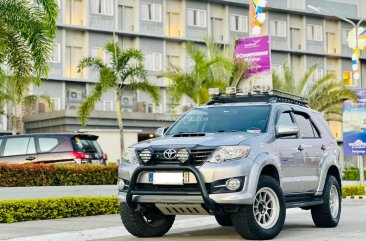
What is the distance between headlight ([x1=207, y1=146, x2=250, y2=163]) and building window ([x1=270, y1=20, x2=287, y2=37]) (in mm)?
53033

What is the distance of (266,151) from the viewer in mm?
11406

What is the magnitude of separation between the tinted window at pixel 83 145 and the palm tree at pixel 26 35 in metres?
2.94

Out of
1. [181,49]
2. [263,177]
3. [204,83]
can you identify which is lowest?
[263,177]

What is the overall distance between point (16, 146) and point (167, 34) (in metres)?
35.6

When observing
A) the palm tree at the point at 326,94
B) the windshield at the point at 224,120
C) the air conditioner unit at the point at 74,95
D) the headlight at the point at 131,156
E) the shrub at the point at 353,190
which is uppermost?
the air conditioner unit at the point at 74,95

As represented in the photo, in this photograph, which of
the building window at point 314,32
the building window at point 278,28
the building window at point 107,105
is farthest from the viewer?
the building window at point 314,32

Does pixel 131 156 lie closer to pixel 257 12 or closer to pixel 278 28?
pixel 257 12

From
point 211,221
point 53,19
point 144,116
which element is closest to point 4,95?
point 144,116

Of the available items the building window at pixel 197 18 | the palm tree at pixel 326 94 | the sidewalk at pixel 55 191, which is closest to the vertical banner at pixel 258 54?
the palm tree at pixel 326 94

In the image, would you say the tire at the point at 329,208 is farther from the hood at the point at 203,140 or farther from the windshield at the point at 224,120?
the hood at the point at 203,140

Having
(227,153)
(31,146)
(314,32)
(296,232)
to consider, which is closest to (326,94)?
(31,146)

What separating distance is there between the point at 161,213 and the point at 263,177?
1.74 metres

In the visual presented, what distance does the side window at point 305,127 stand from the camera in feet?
43.0

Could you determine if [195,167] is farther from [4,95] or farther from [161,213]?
[4,95]
